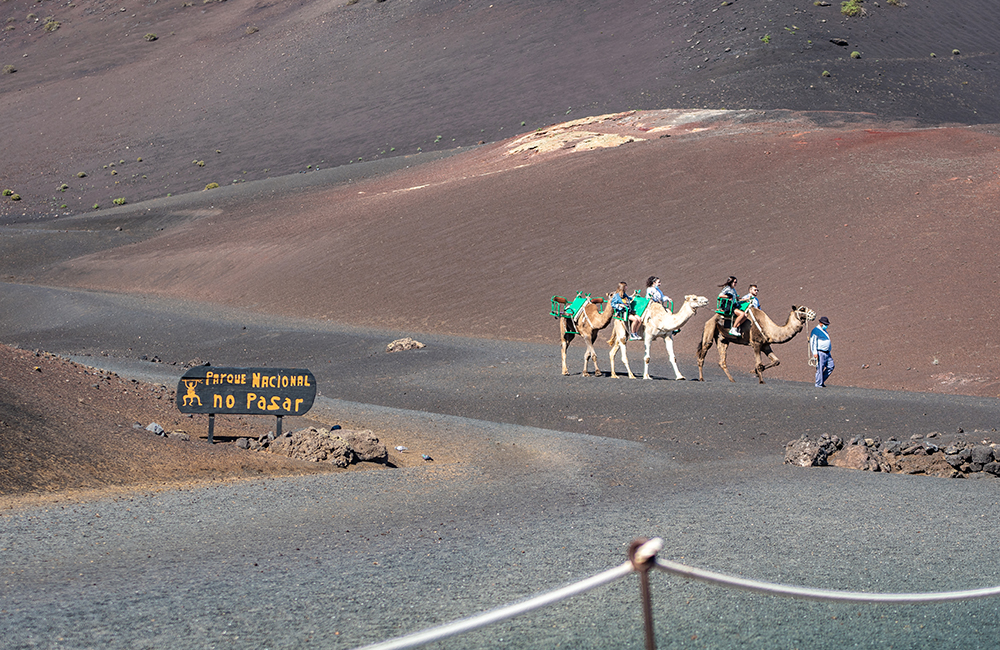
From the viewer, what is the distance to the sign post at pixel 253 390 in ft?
45.1

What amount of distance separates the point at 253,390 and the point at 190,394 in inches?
33.1

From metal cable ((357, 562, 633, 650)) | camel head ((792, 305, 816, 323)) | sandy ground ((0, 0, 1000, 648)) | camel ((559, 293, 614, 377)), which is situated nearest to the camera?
metal cable ((357, 562, 633, 650))

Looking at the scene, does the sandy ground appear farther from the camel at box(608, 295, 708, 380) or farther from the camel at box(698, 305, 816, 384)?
the camel at box(608, 295, 708, 380)

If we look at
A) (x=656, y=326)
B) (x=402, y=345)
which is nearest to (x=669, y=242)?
(x=402, y=345)

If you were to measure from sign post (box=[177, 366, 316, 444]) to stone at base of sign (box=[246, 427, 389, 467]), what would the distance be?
1.30 ft

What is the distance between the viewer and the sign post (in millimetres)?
13742

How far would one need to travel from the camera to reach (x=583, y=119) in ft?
181

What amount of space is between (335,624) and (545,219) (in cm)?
3168

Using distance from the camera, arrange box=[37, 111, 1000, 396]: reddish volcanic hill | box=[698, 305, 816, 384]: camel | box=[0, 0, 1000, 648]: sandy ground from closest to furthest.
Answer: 1. box=[0, 0, 1000, 648]: sandy ground
2. box=[698, 305, 816, 384]: camel
3. box=[37, 111, 1000, 396]: reddish volcanic hill

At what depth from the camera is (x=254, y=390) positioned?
45.4 feet

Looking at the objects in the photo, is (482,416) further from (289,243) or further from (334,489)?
(289,243)

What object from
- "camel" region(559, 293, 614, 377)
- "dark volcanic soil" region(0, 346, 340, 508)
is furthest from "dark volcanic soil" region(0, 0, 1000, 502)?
"camel" region(559, 293, 614, 377)

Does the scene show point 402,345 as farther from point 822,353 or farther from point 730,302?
point 822,353

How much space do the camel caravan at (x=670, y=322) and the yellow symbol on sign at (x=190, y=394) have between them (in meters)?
9.07
